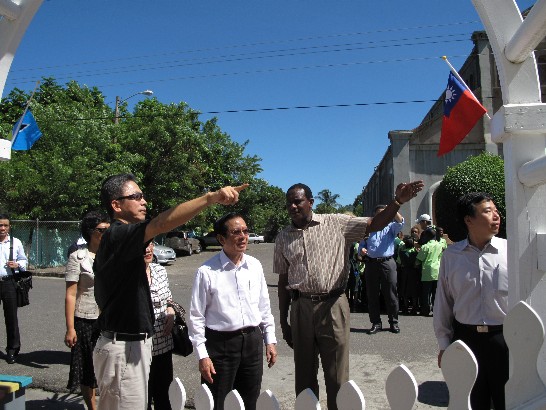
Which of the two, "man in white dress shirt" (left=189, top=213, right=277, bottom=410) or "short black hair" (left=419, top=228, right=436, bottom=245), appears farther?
"short black hair" (left=419, top=228, right=436, bottom=245)

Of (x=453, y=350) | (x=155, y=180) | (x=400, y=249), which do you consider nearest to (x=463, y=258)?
(x=453, y=350)

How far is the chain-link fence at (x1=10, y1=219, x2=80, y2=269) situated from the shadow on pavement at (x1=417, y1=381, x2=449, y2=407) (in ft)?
53.0

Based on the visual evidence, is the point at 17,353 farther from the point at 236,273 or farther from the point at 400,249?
the point at 400,249

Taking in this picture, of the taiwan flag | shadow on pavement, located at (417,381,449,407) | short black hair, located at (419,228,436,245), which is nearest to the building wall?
short black hair, located at (419,228,436,245)

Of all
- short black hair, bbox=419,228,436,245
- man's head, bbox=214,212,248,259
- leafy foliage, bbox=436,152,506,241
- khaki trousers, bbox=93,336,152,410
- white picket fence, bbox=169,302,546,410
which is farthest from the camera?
leafy foliage, bbox=436,152,506,241

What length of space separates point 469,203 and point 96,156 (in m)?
19.8

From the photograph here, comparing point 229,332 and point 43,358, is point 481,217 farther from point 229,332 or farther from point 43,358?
point 43,358

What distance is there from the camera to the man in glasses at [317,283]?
3.82 meters

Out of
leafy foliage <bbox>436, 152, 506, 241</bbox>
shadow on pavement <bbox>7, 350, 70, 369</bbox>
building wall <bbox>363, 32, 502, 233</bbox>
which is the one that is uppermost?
building wall <bbox>363, 32, 502, 233</bbox>

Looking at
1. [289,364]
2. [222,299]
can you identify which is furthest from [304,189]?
[289,364]

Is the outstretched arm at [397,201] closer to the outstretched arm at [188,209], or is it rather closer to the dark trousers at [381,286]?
the outstretched arm at [188,209]

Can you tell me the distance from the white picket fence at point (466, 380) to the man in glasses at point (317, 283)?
184cm

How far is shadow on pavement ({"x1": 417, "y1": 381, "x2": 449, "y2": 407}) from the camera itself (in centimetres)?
462

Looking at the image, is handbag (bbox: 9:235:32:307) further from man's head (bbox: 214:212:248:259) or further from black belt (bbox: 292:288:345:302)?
black belt (bbox: 292:288:345:302)
